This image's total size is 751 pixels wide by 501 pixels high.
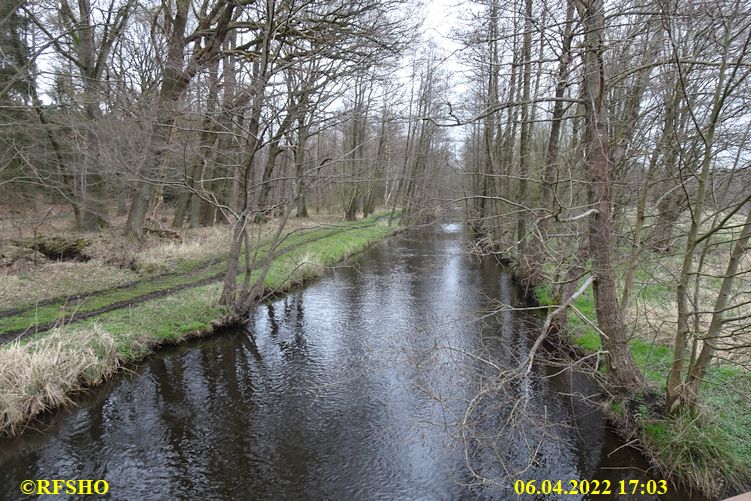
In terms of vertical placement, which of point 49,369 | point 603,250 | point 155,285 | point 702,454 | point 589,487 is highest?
point 603,250

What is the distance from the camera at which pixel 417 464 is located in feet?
18.9

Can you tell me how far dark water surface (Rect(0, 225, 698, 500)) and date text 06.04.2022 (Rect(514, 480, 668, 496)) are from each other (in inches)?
3.3

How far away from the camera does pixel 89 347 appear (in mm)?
7621

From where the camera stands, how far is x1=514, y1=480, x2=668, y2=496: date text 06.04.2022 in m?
5.27

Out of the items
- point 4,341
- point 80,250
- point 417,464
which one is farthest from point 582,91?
point 80,250

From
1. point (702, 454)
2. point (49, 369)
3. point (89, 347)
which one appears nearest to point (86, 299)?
point (89, 347)

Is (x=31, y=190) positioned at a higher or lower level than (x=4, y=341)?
higher

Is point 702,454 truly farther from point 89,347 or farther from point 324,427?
point 89,347

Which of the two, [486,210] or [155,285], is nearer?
[486,210]

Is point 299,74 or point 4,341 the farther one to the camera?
point 299,74

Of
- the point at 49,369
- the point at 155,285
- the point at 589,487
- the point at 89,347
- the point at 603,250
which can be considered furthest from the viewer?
the point at 155,285

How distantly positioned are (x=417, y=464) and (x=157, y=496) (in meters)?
3.13

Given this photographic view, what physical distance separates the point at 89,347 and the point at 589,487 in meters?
7.97

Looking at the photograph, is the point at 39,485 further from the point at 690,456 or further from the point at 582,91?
the point at 582,91
